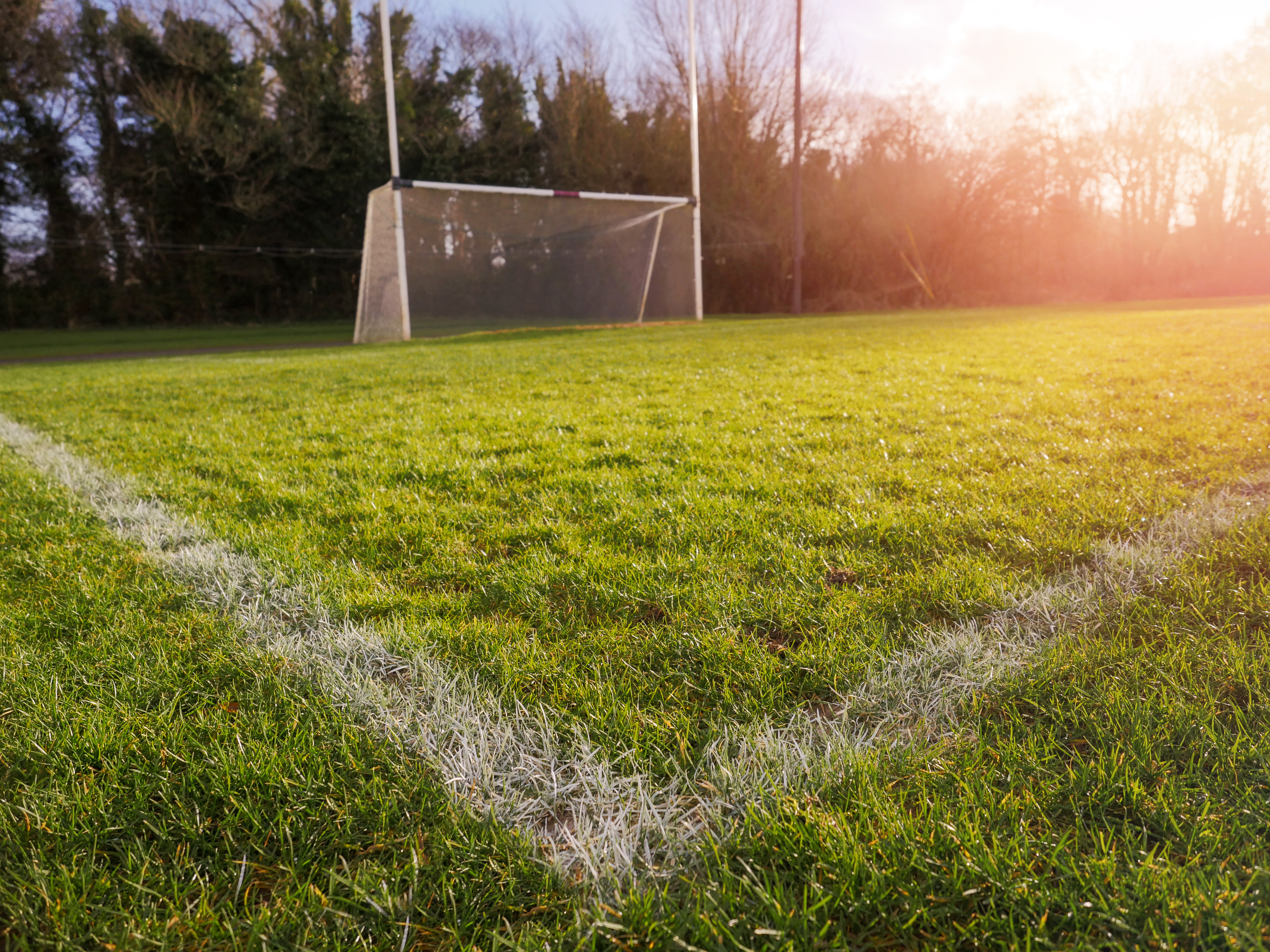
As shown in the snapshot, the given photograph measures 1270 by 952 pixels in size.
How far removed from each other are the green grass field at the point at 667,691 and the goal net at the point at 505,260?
10721 mm

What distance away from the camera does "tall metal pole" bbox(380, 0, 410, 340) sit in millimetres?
13250

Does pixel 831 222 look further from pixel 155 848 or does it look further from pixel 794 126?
pixel 155 848

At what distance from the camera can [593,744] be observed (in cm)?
137

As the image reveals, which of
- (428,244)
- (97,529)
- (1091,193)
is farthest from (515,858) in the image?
(1091,193)

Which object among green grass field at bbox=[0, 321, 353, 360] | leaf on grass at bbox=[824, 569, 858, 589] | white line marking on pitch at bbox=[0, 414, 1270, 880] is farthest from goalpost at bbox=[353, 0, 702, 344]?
leaf on grass at bbox=[824, 569, 858, 589]

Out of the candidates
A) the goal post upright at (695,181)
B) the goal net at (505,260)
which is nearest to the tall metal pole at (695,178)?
the goal post upright at (695,181)

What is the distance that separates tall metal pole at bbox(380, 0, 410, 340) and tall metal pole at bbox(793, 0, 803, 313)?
10914 mm

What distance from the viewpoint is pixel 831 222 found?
23.1m

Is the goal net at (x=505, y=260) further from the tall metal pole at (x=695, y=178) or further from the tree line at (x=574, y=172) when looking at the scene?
the tree line at (x=574, y=172)

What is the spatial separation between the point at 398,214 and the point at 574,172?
13570mm

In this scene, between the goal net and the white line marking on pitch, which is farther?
the goal net

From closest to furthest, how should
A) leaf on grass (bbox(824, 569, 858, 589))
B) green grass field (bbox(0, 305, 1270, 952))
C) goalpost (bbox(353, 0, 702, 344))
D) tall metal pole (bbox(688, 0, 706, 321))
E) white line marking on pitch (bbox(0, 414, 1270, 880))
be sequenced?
green grass field (bbox(0, 305, 1270, 952)), white line marking on pitch (bbox(0, 414, 1270, 880)), leaf on grass (bbox(824, 569, 858, 589)), goalpost (bbox(353, 0, 702, 344)), tall metal pole (bbox(688, 0, 706, 321))

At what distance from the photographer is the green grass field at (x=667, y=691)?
3.31 ft

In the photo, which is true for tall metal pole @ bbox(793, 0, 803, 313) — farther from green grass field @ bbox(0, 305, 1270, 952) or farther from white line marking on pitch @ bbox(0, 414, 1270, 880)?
white line marking on pitch @ bbox(0, 414, 1270, 880)
